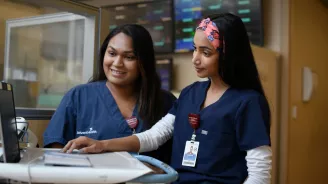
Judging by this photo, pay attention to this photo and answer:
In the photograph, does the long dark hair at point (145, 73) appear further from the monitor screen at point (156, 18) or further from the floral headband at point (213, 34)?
the monitor screen at point (156, 18)

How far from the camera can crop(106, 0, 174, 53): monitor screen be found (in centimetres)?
378

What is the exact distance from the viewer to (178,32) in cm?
375

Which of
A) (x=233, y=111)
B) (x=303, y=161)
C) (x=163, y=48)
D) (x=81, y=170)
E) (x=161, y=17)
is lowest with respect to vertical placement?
(x=303, y=161)

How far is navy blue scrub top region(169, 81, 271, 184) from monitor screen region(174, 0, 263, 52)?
7.30 ft

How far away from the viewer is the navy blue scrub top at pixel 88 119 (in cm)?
150

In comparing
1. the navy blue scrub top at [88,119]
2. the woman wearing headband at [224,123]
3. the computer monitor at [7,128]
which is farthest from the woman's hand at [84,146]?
the navy blue scrub top at [88,119]

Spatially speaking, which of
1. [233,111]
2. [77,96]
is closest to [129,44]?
[77,96]

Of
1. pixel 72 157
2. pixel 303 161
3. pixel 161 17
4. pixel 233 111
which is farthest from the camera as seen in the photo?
pixel 161 17

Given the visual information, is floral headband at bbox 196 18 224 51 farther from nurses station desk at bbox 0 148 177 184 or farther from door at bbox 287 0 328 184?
door at bbox 287 0 328 184

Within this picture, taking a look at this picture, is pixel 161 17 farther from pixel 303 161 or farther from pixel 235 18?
pixel 235 18

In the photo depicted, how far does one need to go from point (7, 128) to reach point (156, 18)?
9.95 ft

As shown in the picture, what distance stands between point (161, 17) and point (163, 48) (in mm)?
313

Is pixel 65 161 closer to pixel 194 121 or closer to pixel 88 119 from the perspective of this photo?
pixel 194 121

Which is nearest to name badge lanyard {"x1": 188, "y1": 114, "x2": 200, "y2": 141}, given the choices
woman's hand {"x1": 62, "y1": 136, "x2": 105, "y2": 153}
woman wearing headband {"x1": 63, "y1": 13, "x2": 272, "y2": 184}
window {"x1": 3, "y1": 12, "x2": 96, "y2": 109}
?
woman wearing headband {"x1": 63, "y1": 13, "x2": 272, "y2": 184}
